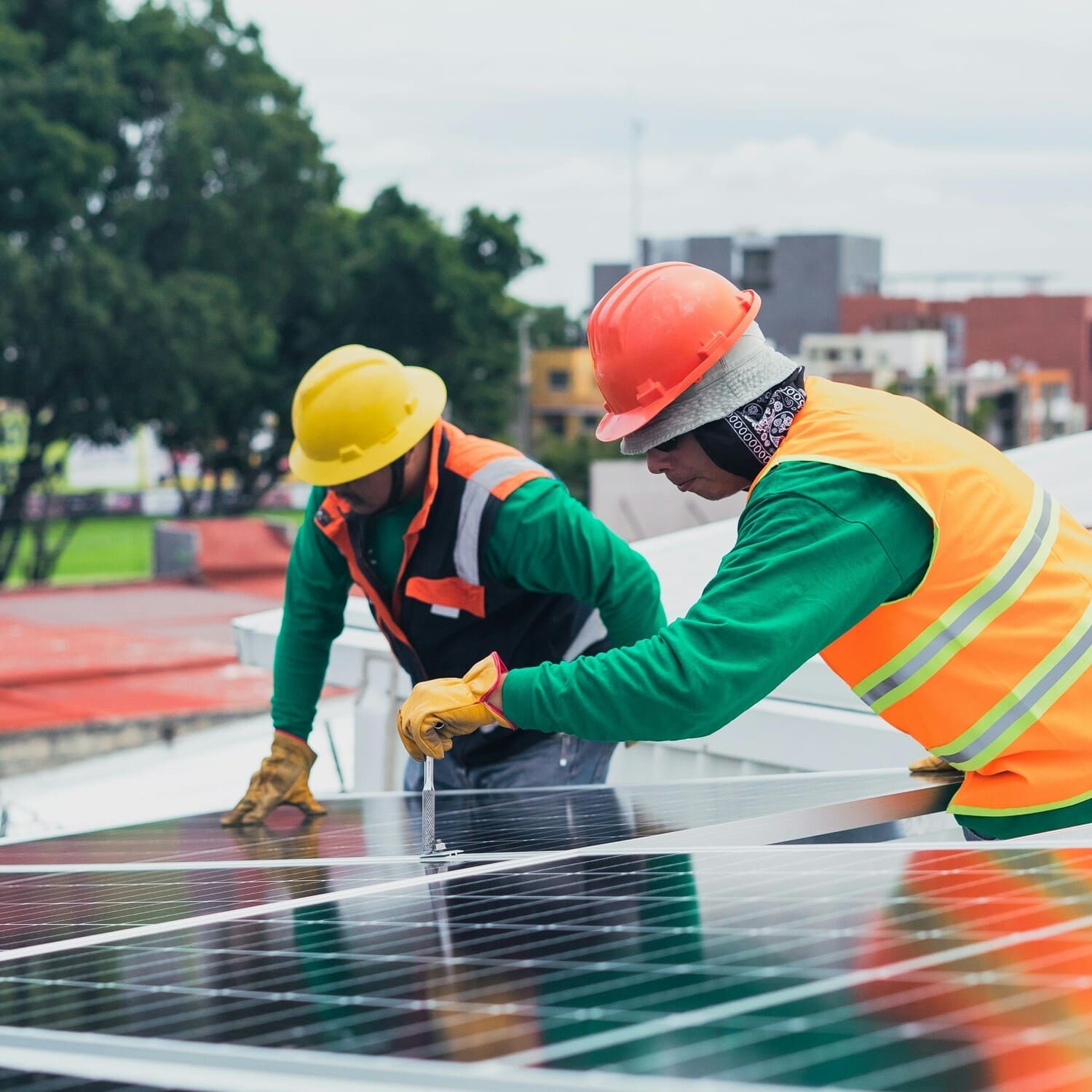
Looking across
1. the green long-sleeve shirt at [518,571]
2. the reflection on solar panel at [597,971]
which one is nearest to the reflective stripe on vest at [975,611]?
the reflection on solar panel at [597,971]

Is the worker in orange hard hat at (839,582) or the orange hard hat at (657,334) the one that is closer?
the worker in orange hard hat at (839,582)

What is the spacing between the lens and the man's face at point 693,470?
→ 9.12 ft

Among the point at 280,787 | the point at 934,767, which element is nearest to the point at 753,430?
the point at 934,767

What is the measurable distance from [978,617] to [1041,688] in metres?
0.17

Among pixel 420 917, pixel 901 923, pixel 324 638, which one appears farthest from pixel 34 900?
pixel 901 923

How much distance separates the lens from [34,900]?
3.17 meters

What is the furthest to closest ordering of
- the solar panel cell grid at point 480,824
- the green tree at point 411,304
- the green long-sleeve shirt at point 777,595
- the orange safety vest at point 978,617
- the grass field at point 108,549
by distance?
the grass field at point 108,549
the green tree at point 411,304
the solar panel cell grid at point 480,824
the orange safety vest at point 978,617
the green long-sleeve shirt at point 777,595

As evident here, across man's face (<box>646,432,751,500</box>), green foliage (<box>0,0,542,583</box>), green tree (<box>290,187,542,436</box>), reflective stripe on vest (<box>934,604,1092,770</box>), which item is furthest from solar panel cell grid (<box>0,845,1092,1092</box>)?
green tree (<box>290,187,542,436</box>)

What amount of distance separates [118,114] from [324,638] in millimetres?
31274

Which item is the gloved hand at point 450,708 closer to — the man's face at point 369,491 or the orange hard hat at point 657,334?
the orange hard hat at point 657,334

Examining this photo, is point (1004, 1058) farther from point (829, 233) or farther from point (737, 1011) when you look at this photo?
point (829, 233)

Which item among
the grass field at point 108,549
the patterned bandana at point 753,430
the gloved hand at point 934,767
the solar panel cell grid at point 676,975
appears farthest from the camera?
the grass field at point 108,549

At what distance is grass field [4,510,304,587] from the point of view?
165 ft

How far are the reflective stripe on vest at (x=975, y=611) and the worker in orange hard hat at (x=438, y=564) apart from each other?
1748 millimetres
